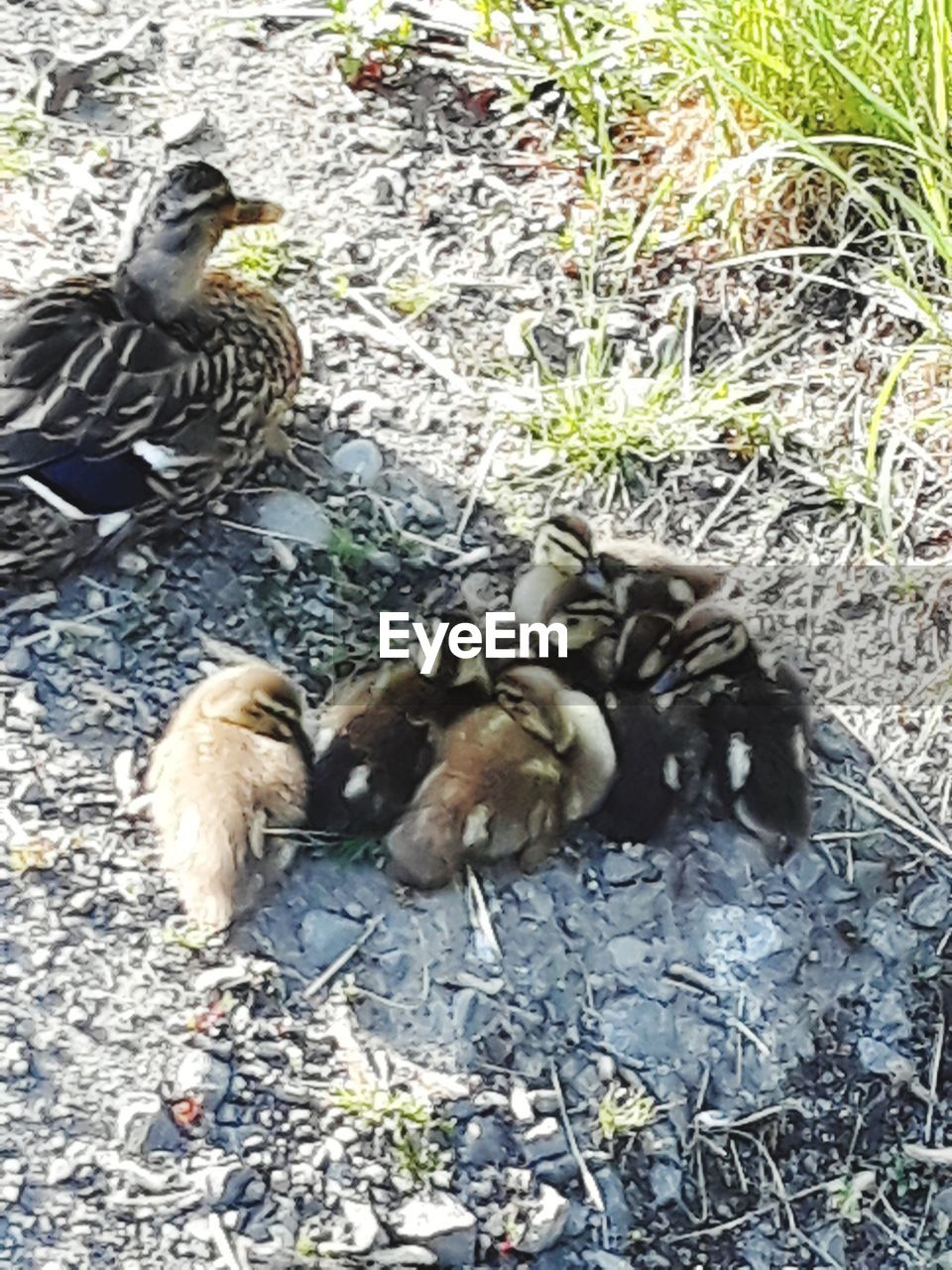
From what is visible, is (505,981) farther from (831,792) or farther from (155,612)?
(155,612)

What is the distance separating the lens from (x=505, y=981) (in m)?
1.63

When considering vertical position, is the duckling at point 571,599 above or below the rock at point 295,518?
above

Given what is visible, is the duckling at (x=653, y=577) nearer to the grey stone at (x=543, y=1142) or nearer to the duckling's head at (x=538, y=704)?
the duckling's head at (x=538, y=704)

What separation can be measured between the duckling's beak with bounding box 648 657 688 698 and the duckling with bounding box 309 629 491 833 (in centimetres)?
17

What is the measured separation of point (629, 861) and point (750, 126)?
90 cm

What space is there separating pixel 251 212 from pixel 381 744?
0.63 metres

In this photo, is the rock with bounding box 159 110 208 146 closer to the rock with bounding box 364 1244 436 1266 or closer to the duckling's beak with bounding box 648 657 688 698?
the duckling's beak with bounding box 648 657 688 698

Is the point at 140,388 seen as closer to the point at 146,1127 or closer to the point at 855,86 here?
the point at 146,1127

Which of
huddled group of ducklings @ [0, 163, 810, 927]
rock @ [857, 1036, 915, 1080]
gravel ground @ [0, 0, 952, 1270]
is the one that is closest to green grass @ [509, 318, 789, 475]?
gravel ground @ [0, 0, 952, 1270]

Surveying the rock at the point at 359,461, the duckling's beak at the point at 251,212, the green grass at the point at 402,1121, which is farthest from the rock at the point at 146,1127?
the duckling's beak at the point at 251,212

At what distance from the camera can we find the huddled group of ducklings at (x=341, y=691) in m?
1.61

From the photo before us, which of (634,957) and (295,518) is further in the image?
(295,518)

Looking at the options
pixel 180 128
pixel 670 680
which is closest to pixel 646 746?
pixel 670 680

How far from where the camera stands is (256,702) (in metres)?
1.66
